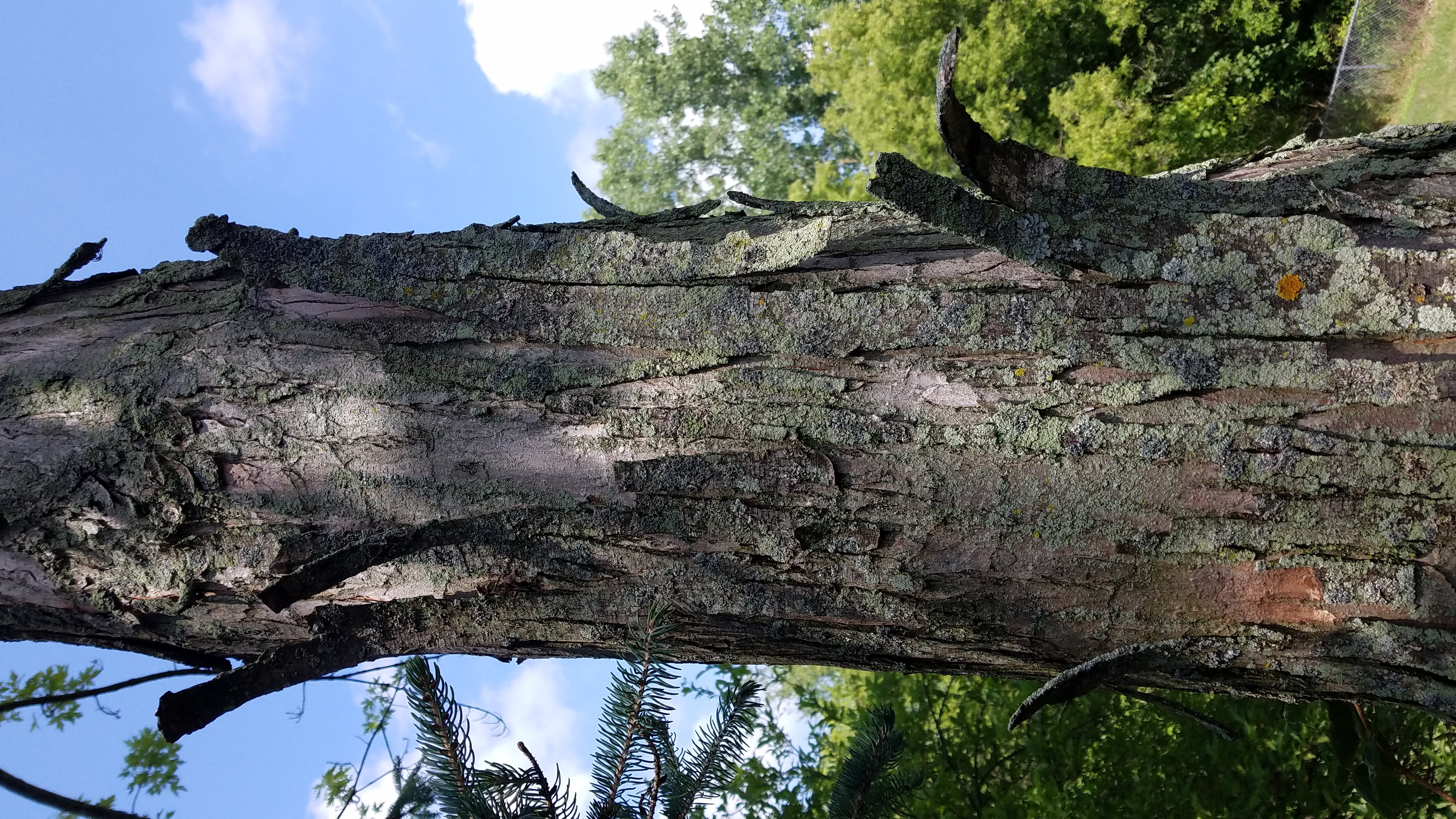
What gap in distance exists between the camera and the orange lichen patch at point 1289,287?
1666mm

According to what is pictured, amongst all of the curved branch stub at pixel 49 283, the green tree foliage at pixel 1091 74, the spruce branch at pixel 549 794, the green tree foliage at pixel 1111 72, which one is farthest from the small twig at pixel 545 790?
the green tree foliage at pixel 1111 72

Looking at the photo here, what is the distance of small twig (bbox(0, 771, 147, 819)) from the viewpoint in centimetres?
214

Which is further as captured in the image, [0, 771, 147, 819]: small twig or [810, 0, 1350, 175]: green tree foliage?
[810, 0, 1350, 175]: green tree foliage

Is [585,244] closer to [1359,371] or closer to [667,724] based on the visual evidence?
[667,724]

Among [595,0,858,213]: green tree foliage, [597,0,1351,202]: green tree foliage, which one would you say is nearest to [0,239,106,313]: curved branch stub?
[597,0,1351,202]: green tree foliage

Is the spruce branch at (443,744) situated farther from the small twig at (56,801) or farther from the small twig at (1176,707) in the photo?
the small twig at (1176,707)

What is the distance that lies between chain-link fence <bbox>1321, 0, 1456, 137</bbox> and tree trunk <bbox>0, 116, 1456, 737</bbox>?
9.53 metres

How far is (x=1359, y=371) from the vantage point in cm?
162

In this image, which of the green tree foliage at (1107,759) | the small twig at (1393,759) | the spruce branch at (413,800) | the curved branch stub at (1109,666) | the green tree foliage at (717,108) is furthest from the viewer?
the green tree foliage at (717,108)

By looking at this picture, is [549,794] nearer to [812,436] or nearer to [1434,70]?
[812,436]

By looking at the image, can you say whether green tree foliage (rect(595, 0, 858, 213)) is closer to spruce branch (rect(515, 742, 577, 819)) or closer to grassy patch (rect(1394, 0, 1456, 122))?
grassy patch (rect(1394, 0, 1456, 122))

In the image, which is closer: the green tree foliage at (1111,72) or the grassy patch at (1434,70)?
the grassy patch at (1434,70)

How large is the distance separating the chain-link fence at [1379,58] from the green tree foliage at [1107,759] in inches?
298

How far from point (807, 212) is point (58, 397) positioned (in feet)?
5.88
